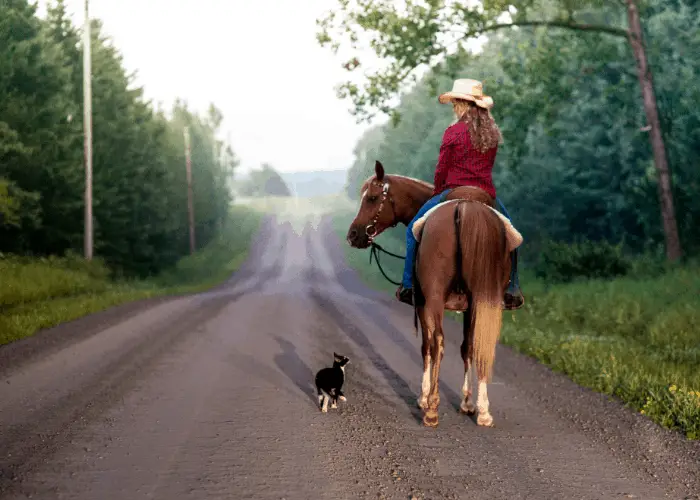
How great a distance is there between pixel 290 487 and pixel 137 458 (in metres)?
1.39

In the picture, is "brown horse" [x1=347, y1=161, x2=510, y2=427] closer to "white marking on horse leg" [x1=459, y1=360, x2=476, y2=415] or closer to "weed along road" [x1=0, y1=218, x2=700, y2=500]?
"white marking on horse leg" [x1=459, y1=360, x2=476, y2=415]

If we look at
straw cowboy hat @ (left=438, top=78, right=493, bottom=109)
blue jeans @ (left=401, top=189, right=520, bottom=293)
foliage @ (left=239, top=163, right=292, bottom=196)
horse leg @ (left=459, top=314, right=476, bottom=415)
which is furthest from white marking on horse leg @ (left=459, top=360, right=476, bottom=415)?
foliage @ (left=239, top=163, right=292, bottom=196)

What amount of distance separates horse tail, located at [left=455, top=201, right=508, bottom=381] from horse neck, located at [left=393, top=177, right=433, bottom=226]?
1308 millimetres

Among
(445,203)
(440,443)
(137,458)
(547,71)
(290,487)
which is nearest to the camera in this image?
(290,487)

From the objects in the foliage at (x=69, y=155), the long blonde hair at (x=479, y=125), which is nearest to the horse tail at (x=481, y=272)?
the long blonde hair at (x=479, y=125)

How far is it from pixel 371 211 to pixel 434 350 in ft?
6.03

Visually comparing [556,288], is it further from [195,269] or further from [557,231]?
[195,269]

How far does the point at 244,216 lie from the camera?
4038 inches

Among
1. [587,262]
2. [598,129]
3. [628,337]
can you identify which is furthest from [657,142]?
[628,337]

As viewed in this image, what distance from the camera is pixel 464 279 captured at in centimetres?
652

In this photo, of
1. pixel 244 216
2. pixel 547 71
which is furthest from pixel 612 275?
pixel 244 216

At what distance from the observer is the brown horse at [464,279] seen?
6418 millimetres

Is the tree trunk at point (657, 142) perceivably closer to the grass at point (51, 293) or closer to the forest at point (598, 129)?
the forest at point (598, 129)

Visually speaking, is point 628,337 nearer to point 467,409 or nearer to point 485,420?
point 467,409
